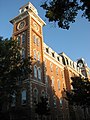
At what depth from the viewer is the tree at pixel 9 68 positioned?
2511cm

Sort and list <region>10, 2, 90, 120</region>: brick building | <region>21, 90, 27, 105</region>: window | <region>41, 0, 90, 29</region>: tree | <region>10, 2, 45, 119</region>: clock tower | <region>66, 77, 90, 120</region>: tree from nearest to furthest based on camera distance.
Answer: <region>41, 0, 90, 29</region>: tree → <region>21, 90, 27, 105</region>: window → <region>10, 2, 90, 120</region>: brick building → <region>10, 2, 45, 119</region>: clock tower → <region>66, 77, 90, 120</region>: tree

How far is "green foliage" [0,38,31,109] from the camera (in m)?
25.1

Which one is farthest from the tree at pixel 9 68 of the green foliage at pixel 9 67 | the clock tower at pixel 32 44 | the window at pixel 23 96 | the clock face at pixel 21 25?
the clock face at pixel 21 25

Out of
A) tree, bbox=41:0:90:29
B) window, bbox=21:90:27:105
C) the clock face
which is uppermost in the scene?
Answer: the clock face

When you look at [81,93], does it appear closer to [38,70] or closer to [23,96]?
[38,70]

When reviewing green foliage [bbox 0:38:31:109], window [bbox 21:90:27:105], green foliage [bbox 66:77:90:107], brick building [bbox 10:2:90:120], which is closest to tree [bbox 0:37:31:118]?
green foliage [bbox 0:38:31:109]

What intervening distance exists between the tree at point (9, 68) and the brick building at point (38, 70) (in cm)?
611

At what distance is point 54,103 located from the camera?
40.4 metres

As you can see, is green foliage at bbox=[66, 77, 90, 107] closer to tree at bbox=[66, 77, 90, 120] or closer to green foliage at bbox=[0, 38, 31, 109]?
tree at bbox=[66, 77, 90, 120]

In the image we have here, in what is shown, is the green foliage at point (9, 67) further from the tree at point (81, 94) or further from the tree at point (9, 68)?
the tree at point (81, 94)

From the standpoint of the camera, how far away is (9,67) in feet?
85.0

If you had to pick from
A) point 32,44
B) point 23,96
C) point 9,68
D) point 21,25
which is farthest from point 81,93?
point 21,25

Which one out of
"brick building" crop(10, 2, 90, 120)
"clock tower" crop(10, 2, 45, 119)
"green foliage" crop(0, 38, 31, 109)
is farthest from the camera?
"clock tower" crop(10, 2, 45, 119)

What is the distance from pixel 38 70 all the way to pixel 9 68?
12120mm
